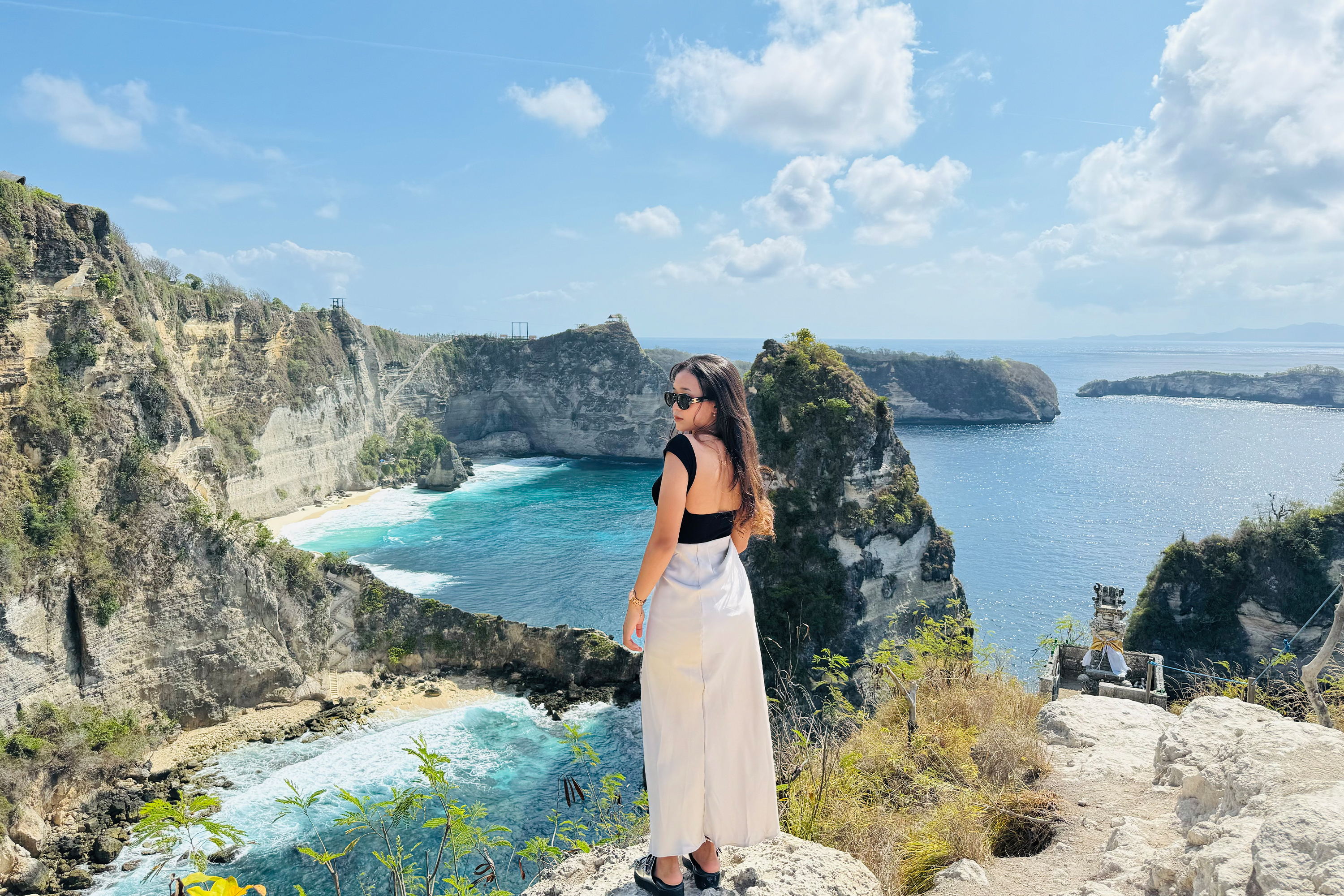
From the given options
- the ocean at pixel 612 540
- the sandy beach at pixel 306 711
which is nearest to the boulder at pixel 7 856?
the ocean at pixel 612 540

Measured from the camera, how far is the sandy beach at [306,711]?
21.2m

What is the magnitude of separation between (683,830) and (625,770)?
66.6ft

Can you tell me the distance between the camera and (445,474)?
6469 centimetres

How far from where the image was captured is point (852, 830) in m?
4.68

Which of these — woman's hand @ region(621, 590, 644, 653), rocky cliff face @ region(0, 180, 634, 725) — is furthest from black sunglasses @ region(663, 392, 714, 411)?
rocky cliff face @ region(0, 180, 634, 725)

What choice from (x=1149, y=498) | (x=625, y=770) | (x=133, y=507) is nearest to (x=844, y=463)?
(x=625, y=770)

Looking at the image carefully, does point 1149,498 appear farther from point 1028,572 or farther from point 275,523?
point 275,523

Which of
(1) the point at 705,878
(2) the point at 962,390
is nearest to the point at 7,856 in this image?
(1) the point at 705,878

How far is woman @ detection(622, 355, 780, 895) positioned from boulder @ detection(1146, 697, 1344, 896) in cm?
196

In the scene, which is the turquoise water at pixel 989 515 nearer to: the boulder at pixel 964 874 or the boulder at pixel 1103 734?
the boulder at pixel 1103 734

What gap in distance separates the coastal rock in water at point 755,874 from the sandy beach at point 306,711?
853 inches

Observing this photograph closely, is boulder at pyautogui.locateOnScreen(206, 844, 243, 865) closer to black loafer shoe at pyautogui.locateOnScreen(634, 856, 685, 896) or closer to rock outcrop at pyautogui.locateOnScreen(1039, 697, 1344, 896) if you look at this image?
black loafer shoe at pyautogui.locateOnScreen(634, 856, 685, 896)

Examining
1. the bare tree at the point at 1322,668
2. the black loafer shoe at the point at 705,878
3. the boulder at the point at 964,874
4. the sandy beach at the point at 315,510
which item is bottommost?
the sandy beach at the point at 315,510

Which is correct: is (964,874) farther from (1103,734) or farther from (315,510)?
(315,510)
